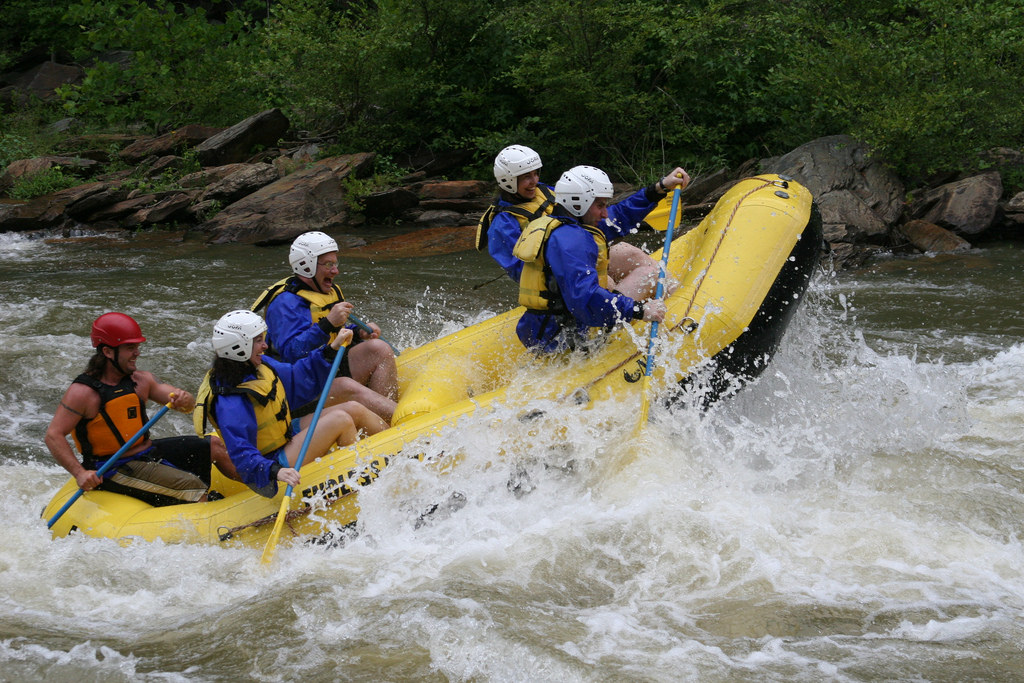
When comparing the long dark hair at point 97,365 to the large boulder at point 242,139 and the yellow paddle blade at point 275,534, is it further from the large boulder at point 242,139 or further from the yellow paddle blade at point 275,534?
the large boulder at point 242,139

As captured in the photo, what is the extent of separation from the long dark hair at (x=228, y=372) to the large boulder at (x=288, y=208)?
864cm

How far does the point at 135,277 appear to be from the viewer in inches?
422

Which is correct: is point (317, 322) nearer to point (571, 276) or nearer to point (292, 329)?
point (292, 329)

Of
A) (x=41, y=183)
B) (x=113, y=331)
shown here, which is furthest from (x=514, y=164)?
(x=41, y=183)

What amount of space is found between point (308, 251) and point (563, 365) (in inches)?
55.5

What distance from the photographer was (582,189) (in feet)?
15.7

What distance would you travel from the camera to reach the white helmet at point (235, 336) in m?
4.18

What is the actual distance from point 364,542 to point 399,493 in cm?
27

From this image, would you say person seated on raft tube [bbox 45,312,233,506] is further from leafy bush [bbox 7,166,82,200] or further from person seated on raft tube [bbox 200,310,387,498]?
leafy bush [bbox 7,166,82,200]

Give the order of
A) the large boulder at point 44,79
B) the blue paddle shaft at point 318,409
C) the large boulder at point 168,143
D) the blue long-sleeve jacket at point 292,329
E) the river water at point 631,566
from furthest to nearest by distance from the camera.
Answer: the large boulder at point 44,79
the large boulder at point 168,143
the blue long-sleeve jacket at point 292,329
the blue paddle shaft at point 318,409
the river water at point 631,566

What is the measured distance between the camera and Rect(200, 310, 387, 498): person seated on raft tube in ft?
13.7

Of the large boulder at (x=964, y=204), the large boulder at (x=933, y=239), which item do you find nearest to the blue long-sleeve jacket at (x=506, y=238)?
the large boulder at (x=933, y=239)

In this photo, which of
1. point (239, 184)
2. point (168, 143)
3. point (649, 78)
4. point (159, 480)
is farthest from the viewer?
point (168, 143)

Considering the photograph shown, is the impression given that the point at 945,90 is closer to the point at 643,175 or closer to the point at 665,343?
the point at 643,175
